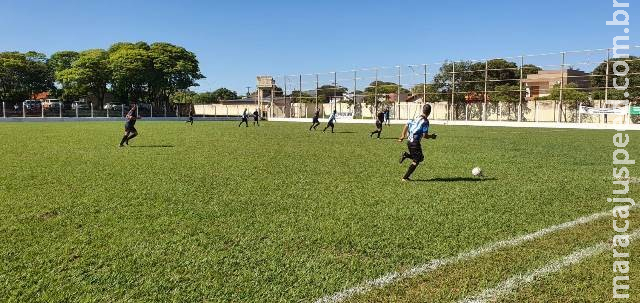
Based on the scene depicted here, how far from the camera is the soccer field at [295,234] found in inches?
164

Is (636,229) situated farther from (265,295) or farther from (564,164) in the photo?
(564,164)

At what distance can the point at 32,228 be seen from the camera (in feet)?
19.4

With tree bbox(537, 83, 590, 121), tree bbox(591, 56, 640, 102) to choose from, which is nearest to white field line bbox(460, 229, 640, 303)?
tree bbox(591, 56, 640, 102)

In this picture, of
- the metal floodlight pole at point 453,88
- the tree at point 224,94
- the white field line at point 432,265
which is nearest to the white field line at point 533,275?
the white field line at point 432,265

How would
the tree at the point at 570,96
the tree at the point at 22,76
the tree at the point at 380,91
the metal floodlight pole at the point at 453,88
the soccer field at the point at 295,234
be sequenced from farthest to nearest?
the tree at the point at 22,76, the tree at the point at 380,91, the metal floodlight pole at the point at 453,88, the tree at the point at 570,96, the soccer field at the point at 295,234

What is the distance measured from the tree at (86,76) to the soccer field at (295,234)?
182ft

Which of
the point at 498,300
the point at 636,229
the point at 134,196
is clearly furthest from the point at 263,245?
the point at 636,229

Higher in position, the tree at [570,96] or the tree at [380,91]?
the tree at [380,91]

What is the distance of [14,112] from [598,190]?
52633 mm

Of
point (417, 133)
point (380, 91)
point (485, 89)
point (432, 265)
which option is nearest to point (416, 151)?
point (417, 133)

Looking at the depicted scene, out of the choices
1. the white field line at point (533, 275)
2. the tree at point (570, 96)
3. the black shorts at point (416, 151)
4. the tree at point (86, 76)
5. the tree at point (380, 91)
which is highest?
the tree at point (86, 76)

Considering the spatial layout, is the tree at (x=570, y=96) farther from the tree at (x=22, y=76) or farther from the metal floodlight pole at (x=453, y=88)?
the tree at (x=22, y=76)

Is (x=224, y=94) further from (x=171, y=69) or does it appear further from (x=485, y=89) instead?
(x=485, y=89)

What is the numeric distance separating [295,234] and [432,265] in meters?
1.70
